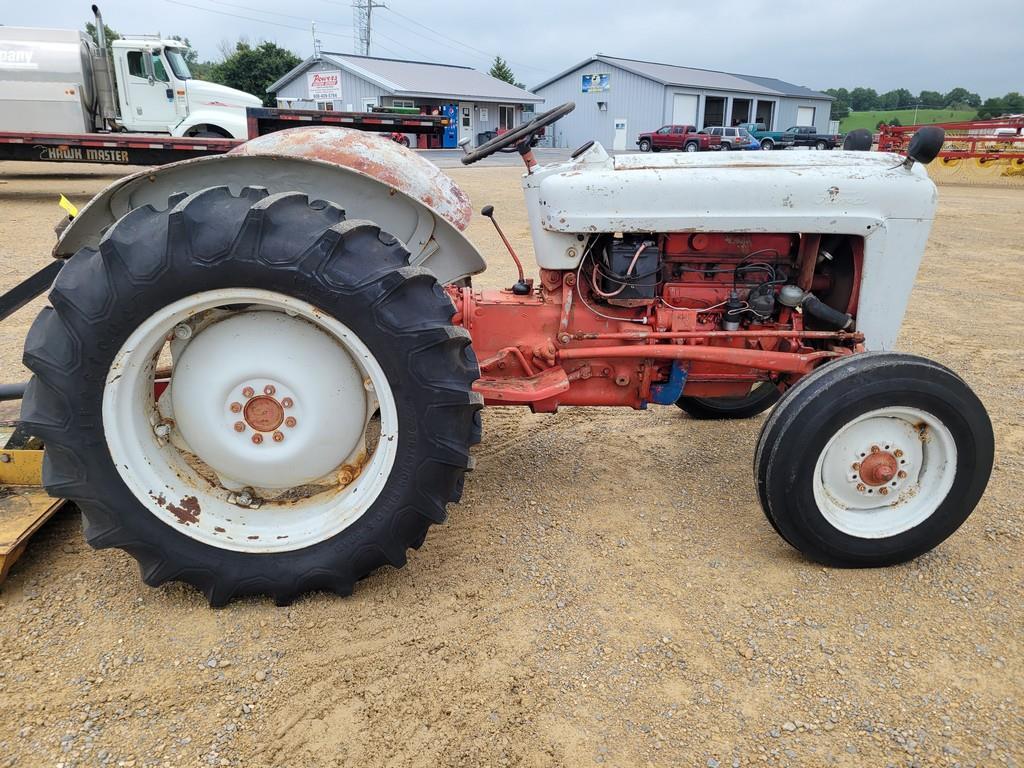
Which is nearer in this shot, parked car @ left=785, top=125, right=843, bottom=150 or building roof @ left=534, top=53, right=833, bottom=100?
parked car @ left=785, top=125, right=843, bottom=150

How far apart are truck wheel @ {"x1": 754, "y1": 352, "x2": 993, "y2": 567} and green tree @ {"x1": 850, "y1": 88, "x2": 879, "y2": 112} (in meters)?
95.2

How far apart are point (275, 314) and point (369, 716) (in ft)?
4.02

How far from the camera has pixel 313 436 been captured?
234cm

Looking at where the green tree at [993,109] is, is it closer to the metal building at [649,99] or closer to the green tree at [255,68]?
the metal building at [649,99]

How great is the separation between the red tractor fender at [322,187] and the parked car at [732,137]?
27314 mm

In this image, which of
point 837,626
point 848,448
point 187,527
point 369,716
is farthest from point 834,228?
point 187,527

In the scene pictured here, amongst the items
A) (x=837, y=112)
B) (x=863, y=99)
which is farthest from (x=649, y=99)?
(x=863, y=99)

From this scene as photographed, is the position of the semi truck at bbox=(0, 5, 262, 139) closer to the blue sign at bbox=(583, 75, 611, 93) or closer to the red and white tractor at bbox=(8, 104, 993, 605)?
the red and white tractor at bbox=(8, 104, 993, 605)

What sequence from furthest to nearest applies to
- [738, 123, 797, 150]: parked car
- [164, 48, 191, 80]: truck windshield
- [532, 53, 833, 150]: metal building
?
1. [532, 53, 833, 150]: metal building
2. [738, 123, 797, 150]: parked car
3. [164, 48, 191, 80]: truck windshield

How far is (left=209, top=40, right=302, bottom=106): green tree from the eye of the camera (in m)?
38.0

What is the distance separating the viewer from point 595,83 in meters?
41.6

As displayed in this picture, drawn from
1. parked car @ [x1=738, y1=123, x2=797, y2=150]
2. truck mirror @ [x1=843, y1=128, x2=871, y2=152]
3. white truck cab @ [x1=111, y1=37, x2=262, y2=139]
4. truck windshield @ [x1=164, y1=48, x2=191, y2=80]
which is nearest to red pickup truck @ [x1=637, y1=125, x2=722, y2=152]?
parked car @ [x1=738, y1=123, x2=797, y2=150]

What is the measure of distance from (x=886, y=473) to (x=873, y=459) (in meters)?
0.06

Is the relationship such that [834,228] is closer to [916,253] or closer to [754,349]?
[916,253]
